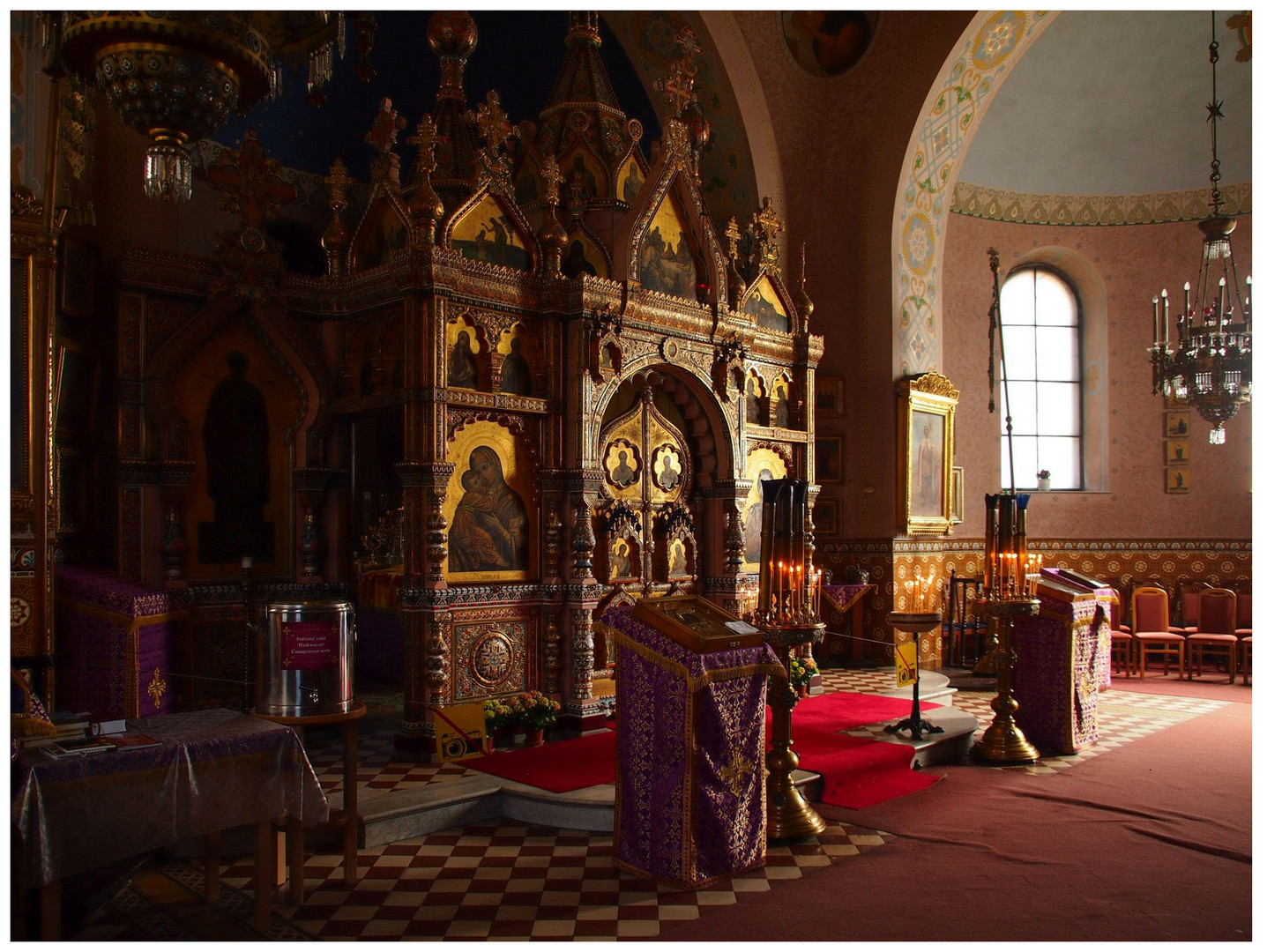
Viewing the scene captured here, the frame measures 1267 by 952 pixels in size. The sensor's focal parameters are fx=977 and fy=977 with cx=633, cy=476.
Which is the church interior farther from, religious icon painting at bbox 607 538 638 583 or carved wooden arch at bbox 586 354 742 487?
religious icon painting at bbox 607 538 638 583

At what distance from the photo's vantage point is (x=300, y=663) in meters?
4.61

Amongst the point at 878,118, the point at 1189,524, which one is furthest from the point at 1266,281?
the point at 1189,524

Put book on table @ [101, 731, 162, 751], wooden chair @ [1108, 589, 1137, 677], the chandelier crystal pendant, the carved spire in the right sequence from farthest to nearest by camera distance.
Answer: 1. wooden chair @ [1108, 589, 1137, 677]
2. the chandelier crystal pendant
3. the carved spire
4. book on table @ [101, 731, 162, 751]

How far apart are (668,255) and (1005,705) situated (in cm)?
470

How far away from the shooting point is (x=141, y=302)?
22.2 feet

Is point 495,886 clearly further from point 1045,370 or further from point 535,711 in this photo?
point 1045,370

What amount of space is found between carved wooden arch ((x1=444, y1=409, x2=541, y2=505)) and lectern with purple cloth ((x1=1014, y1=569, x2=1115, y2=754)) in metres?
4.02

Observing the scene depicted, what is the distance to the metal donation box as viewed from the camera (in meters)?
4.64

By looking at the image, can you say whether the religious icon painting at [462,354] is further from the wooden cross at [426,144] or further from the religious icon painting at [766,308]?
the religious icon painting at [766,308]

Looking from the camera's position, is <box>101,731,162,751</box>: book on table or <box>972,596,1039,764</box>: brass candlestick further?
<box>972,596,1039,764</box>: brass candlestick

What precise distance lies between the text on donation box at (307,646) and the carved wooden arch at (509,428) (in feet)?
8.46

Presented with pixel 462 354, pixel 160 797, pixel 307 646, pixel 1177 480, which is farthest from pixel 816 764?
pixel 1177 480

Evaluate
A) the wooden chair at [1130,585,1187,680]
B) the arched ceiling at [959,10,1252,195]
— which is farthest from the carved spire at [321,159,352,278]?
the wooden chair at [1130,585,1187,680]

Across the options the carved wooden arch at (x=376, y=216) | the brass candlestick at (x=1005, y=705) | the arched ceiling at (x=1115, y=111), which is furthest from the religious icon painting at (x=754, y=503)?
the arched ceiling at (x=1115, y=111)
